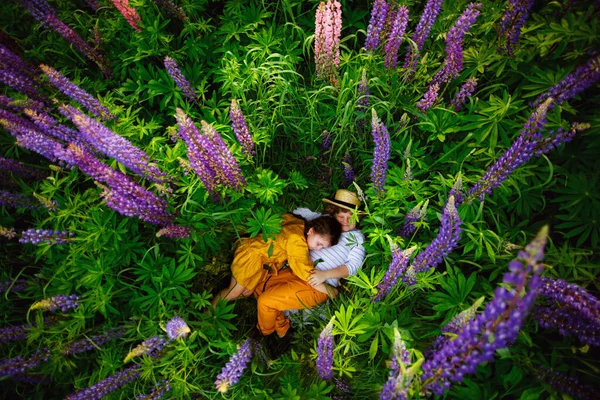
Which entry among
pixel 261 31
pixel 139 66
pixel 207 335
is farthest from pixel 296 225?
pixel 139 66

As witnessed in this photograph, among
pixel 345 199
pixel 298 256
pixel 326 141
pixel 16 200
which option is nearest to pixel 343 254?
pixel 298 256

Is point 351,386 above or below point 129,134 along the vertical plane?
below

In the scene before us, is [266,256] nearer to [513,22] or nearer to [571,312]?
[571,312]

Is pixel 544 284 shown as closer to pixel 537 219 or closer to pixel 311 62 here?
pixel 537 219

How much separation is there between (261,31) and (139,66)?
1183 mm

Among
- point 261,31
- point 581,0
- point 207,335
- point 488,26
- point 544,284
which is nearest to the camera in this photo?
point 544,284

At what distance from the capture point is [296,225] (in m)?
3.17

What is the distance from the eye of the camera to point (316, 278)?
2912mm

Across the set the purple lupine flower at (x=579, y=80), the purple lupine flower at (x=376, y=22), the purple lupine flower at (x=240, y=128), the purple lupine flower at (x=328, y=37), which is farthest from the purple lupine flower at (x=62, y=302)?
the purple lupine flower at (x=579, y=80)

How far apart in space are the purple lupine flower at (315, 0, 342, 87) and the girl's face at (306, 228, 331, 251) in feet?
4.62

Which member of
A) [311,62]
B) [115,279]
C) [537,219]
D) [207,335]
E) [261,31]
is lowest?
[207,335]

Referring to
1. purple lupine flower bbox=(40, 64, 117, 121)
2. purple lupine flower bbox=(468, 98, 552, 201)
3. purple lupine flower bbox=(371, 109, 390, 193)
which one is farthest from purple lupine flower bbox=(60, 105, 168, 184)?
purple lupine flower bbox=(468, 98, 552, 201)

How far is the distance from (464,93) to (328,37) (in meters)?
1.12

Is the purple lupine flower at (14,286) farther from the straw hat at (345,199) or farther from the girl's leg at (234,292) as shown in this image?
the straw hat at (345,199)
